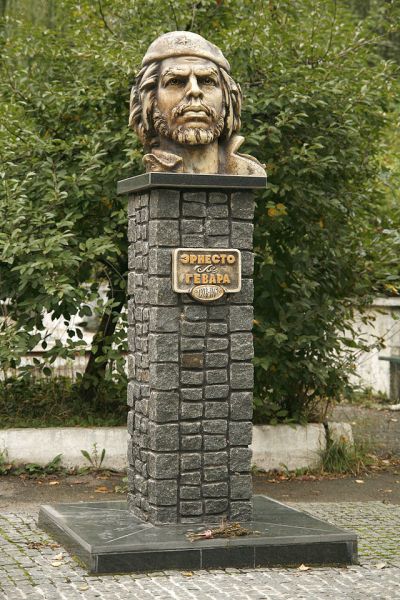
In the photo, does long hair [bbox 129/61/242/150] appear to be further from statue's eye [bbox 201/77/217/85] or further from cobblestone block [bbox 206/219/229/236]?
cobblestone block [bbox 206/219/229/236]

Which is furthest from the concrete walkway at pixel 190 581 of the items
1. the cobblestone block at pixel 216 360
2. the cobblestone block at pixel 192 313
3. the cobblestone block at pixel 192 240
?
the cobblestone block at pixel 192 240

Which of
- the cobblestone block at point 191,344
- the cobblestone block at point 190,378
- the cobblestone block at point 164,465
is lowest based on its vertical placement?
the cobblestone block at point 164,465

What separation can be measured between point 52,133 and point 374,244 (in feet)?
11.0

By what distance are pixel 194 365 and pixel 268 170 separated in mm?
3508

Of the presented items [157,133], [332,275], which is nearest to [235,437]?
[157,133]

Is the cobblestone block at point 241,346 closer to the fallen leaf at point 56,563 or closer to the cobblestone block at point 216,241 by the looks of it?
the cobblestone block at point 216,241

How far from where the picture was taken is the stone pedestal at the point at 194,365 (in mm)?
7754

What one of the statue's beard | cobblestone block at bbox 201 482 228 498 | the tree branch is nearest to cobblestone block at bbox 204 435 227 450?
cobblestone block at bbox 201 482 228 498

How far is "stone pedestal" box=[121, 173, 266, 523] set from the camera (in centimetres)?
775

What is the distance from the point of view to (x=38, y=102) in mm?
11117

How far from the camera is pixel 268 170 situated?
10836 mm

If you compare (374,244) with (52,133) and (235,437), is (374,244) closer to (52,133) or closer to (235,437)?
(52,133)

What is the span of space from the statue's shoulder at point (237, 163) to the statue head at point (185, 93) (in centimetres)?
7

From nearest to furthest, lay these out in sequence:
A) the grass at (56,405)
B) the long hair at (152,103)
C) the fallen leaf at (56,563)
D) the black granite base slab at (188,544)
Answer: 1. the black granite base slab at (188,544)
2. the fallen leaf at (56,563)
3. the long hair at (152,103)
4. the grass at (56,405)
